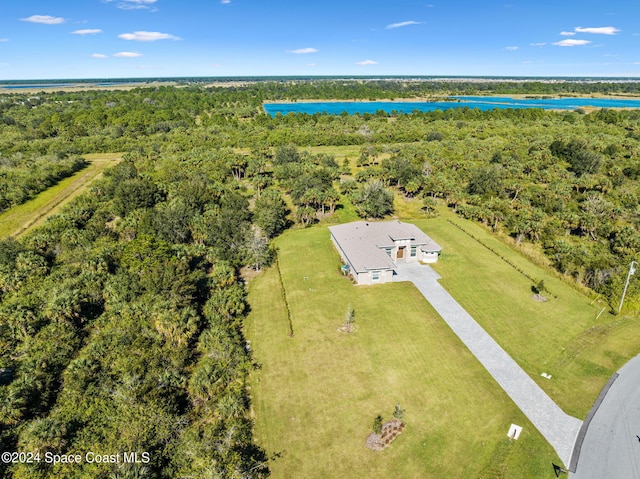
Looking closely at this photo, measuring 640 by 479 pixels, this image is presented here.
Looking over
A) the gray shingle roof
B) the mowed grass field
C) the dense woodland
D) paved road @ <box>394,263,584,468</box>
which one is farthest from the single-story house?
the dense woodland

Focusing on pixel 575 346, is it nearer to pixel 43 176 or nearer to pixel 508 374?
pixel 508 374

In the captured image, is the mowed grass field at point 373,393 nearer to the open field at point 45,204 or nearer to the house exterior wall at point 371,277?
the house exterior wall at point 371,277

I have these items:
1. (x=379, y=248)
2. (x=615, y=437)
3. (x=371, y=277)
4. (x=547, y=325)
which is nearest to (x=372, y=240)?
(x=379, y=248)

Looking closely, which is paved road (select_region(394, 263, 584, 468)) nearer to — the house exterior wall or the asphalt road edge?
the asphalt road edge

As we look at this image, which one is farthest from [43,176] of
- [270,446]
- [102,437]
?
[270,446]

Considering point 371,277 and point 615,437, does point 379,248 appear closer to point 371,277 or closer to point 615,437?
point 371,277

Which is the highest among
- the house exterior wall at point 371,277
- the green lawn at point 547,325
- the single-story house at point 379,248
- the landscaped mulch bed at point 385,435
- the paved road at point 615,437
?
the single-story house at point 379,248

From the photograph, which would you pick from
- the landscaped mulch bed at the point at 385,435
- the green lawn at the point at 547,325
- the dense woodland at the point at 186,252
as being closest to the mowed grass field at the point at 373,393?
the landscaped mulch bed at the point at 385,435
